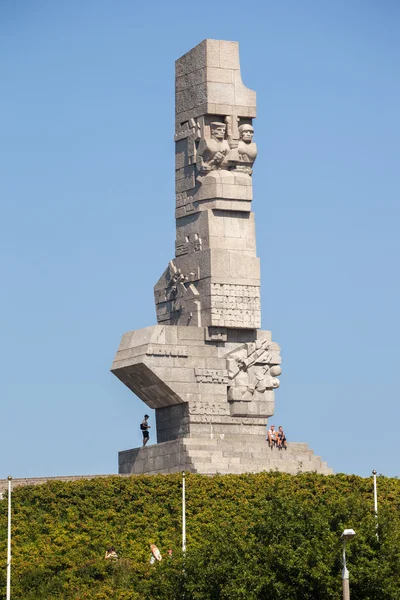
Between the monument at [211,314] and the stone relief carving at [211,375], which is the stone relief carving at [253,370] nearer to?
the monument at [211,314]

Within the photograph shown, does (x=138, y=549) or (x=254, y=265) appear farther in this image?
(x=254, y=265)

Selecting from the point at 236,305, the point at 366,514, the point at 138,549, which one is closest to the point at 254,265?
the point at 236,305

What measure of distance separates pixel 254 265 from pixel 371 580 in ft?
58.6

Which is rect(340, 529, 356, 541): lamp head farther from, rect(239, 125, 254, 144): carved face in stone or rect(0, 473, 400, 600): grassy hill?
rect(239, 125, 254, 144): carved face in stone

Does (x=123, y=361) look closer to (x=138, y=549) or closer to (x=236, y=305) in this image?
(x=236, y=305)

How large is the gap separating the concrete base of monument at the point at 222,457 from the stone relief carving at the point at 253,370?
125 centimetres

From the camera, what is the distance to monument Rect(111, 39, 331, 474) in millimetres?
57844

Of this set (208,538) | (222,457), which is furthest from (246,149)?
(208,538)

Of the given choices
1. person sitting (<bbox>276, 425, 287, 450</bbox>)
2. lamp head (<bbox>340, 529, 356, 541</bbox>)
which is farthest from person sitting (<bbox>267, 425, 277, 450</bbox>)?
lamp head (<bbox>340, 529, 356, 541</bbox>)

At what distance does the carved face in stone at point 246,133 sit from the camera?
59844mm

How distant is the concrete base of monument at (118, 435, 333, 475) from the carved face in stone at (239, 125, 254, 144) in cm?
831

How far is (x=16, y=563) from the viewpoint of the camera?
48.6 m

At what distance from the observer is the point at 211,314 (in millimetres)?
58531

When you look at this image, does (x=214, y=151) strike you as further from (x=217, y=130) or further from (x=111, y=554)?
(x=111, y=554)
